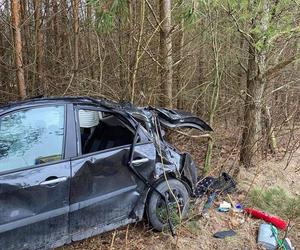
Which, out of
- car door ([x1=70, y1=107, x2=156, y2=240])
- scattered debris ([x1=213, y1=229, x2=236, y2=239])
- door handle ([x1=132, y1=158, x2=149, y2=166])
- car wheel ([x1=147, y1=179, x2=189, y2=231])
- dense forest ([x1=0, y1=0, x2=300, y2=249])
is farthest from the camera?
dense forest ([x1=0, y1=0, x2=300, y2=249])

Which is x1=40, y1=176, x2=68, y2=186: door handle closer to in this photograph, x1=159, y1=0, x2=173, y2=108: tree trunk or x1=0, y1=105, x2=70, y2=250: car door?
x1=0, y1=105, x2=70, y2=250: car door

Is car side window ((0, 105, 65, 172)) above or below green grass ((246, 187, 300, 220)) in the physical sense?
above

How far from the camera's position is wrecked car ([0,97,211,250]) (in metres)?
3.57

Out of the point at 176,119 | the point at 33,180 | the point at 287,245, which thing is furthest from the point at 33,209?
the point at 287,245

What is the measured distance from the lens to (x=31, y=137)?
376 centimetres

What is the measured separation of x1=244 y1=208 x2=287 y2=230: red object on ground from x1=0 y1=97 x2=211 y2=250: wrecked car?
1100 millimetres

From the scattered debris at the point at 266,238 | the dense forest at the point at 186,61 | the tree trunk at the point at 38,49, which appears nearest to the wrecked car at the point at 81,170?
the scattered debris at the point at 266,238

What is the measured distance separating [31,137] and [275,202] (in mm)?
4187

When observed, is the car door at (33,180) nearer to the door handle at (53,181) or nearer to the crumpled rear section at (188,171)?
the door handle at (53,181)

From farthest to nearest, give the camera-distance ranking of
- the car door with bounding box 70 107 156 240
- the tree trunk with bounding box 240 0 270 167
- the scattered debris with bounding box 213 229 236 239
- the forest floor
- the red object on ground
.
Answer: the tree trunk with bounding box 240 0 270 167 → the red object on ground → the scattered debris with bounding box 213 229 236 239 → the forest floor → the car door with bounding box 70 107 156 240

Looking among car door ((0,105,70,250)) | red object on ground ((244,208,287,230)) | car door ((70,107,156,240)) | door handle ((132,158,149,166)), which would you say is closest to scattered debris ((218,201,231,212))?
red object on ground ((244,208,287,230))

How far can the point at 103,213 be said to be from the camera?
13.8ft

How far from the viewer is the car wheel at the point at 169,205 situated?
15.3ft

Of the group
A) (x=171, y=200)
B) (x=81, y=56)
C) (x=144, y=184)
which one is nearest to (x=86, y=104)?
(x=144, y=184)
